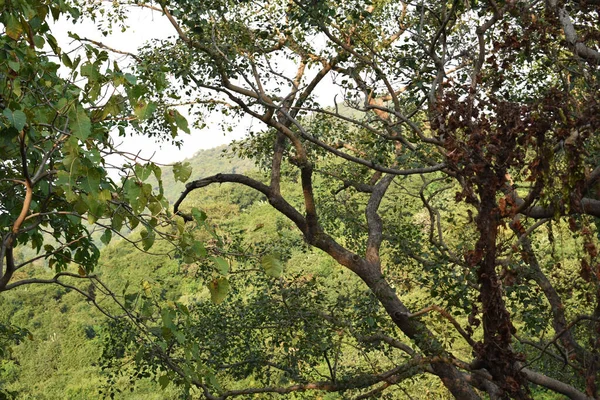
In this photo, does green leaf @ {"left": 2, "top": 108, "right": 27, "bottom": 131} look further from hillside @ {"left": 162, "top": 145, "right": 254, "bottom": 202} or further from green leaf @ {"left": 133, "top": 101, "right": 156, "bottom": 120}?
hillside @ {"left": 162, "top": 145, "right": 254, "bottom": 202}

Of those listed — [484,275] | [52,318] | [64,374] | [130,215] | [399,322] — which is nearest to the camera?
[130,215]

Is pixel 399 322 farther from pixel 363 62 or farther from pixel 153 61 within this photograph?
pixel 153 61

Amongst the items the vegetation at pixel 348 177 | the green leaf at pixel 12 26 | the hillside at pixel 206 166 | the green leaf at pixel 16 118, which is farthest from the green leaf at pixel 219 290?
the hillside at pixel 206 166

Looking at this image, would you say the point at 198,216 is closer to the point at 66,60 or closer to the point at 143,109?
the point at 143,109

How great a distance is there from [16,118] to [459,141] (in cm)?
234

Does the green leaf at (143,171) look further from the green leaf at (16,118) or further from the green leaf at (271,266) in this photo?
the green leaf at (271,266)

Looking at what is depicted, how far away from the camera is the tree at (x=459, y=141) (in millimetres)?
3760

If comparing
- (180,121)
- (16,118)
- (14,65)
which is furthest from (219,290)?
(14,65)

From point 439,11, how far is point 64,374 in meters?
23.9

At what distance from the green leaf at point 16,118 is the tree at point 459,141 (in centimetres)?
78

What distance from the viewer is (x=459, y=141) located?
385 cm

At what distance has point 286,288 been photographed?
7.63 m

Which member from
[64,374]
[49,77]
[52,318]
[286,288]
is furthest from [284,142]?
[52,318]

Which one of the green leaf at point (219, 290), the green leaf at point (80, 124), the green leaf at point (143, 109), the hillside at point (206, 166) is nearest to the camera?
the green leaf at point (80, 124)
